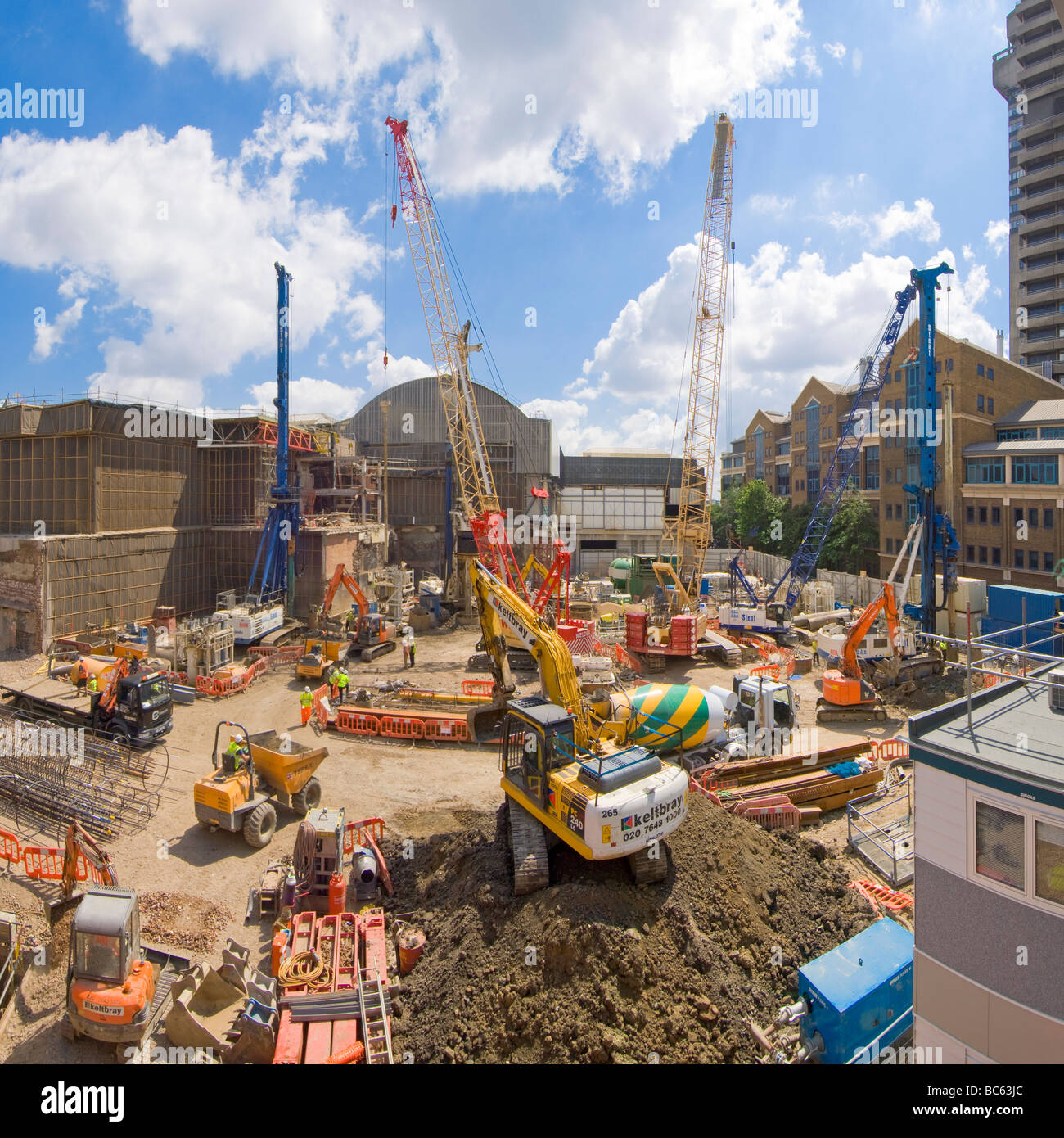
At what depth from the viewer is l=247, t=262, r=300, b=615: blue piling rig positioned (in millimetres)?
33469

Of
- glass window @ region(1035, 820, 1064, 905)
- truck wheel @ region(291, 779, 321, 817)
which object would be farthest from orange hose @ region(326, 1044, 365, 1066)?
truck wheel @ region(291, 779, 321, 817)

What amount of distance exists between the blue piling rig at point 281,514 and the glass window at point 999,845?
104ft

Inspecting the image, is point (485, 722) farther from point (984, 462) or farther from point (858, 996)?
point (984, 462)

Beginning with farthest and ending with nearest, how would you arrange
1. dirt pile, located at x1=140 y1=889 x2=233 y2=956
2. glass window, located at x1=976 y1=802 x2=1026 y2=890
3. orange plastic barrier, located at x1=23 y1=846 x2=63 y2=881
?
orange plastic barrier, located at x1=23 y1=846 x2=63 y2=881
dirt pile, located at x1=140 y1=889 x2=233 y2=956
glass window, located at x1=976 y1=802 x2=1026 y2=890

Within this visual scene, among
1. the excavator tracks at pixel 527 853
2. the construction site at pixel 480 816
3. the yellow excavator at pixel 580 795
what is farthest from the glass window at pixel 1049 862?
the excavator tracks at pixel 527 853

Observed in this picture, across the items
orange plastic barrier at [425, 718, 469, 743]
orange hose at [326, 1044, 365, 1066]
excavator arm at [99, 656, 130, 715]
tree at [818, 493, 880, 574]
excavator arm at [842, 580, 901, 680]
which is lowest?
A: orange hose at [326, 1044, 365, 1066]

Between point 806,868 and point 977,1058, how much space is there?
5.25 metres

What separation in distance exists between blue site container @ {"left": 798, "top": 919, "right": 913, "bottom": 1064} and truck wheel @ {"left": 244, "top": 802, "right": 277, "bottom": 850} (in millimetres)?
9627

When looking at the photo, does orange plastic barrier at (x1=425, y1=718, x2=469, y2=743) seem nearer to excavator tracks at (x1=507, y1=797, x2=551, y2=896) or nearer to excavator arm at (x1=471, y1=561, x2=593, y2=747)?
excavator arm at (x1=471, y1=561, x2=593, y2=747)

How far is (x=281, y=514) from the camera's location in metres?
34.1

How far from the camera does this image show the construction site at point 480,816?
7367 mm

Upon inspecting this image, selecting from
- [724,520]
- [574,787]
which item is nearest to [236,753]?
[574,787]

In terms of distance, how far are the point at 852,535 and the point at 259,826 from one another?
1767 inches
